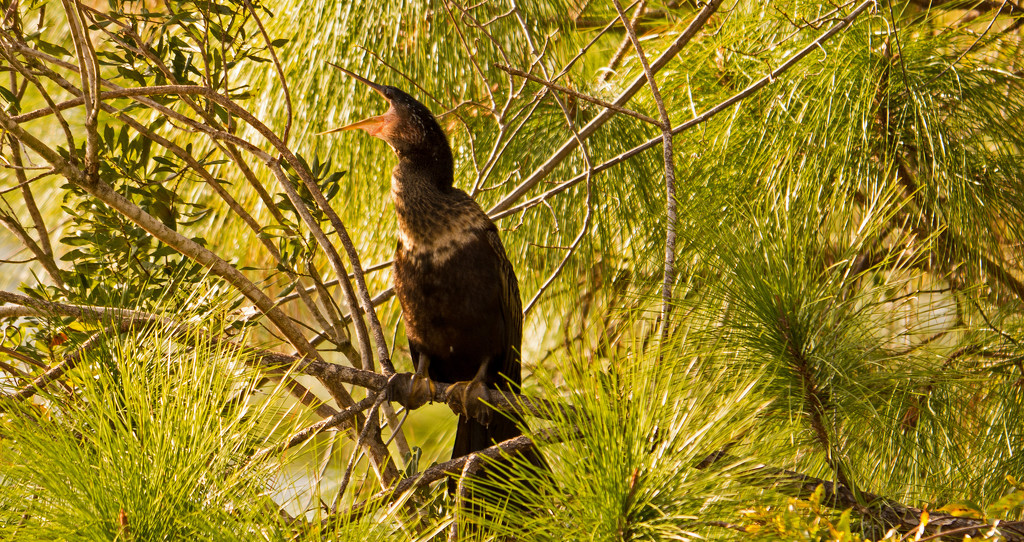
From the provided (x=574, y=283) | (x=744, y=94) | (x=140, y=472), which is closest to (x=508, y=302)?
(x=574, y=283)

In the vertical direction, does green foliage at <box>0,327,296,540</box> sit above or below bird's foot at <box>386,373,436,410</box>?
above

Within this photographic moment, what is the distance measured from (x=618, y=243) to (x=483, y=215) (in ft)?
1.68

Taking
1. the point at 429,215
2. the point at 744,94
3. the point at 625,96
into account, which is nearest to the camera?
the point at 744,94

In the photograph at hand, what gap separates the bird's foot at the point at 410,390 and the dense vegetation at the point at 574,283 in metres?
0.07

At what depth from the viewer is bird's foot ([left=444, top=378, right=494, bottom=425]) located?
1.56 m

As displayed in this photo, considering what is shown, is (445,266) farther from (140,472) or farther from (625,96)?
(140,472)

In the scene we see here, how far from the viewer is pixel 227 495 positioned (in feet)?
2.48

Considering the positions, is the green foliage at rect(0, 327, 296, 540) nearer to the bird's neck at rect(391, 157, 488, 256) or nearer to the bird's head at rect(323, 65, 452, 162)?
the bird's neck at rect(391, 157, 488, 256)

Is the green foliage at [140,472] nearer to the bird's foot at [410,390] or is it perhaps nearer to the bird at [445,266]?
the bird's foot at [410,390]

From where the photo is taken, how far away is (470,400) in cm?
160

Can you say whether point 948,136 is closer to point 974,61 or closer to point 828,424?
point 974,61

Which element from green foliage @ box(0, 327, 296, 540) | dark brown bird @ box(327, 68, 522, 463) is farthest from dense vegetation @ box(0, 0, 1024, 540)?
dark brown bird @ box(327, 68, 522, 463)

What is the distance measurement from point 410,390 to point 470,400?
203 millimetres

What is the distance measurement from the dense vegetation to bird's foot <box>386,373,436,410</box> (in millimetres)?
71
